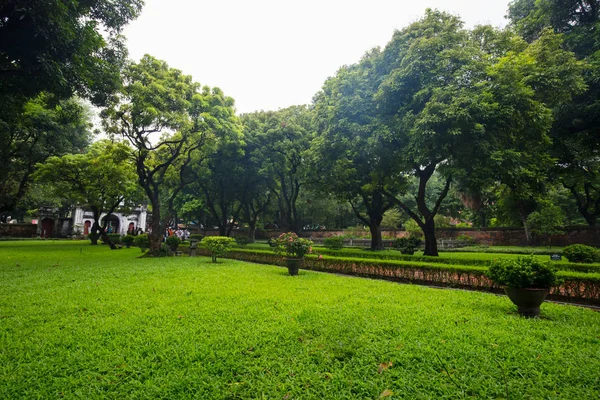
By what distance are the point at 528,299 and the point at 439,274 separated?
3.76 metres

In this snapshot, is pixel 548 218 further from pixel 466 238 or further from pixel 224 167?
pixel 224 167

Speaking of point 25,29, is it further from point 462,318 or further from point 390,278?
point 390,278

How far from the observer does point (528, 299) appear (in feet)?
16.0

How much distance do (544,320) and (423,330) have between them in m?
2.24

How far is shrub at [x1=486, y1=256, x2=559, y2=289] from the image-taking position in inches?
188

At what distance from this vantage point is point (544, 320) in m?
4.73

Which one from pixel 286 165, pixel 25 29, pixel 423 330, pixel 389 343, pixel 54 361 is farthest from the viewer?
pixel 286 165

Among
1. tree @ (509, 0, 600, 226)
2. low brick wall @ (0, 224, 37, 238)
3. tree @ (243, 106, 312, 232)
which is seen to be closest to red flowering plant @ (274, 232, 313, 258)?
tree @ (243, 106, 312, 232)

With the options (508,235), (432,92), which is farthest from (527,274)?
(508,235)

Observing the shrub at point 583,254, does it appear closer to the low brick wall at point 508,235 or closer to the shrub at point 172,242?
the low brick wall at point 508,235

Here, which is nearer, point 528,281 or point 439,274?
point 528,281

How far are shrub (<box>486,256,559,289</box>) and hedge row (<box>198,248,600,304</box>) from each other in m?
1.12

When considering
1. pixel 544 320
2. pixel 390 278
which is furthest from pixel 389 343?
pixel 390 278

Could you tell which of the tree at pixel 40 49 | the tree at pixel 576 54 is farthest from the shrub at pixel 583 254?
the tree at pixel 40 49
